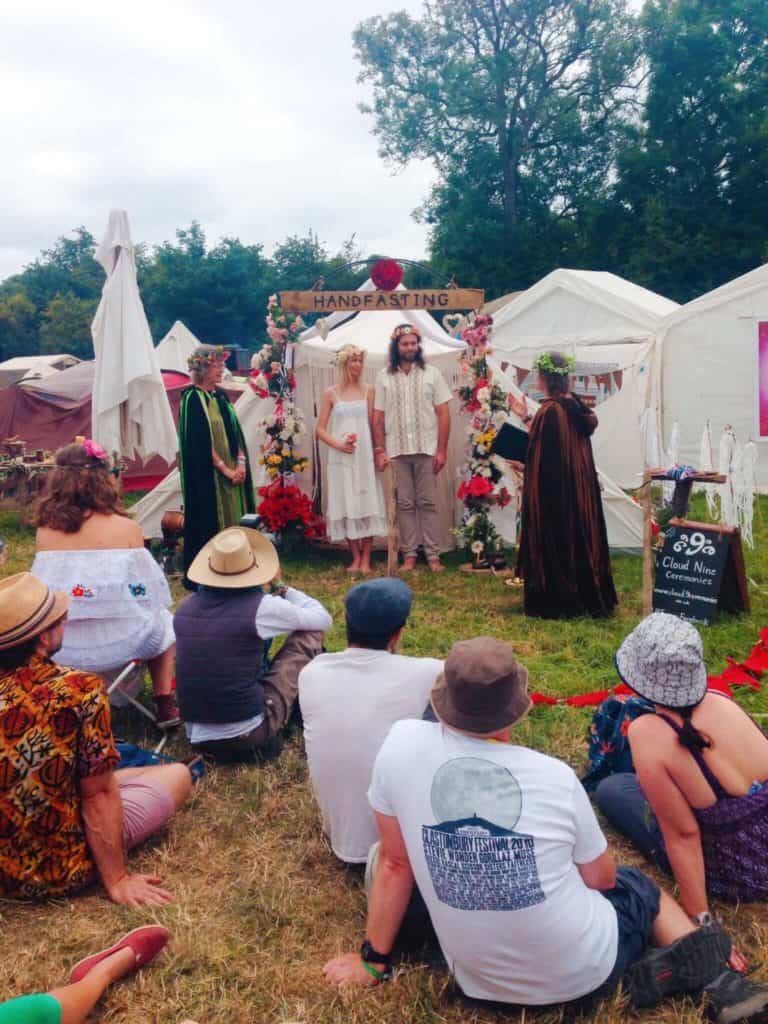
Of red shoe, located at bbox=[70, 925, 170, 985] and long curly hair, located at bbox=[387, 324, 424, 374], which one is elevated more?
long curly hair, located at bbox=[387, 324, 424, 374]

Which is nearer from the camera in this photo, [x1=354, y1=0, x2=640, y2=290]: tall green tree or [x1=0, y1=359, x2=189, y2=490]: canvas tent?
[x1=0, y1=359, x2=189, y2=490]: canvas tent

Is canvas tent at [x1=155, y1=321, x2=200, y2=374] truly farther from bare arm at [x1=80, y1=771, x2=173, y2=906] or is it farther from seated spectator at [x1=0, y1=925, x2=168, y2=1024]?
seated spectator at [x1=0, y1=925, x2=168, y2=1024]

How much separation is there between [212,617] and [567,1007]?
1.93 m

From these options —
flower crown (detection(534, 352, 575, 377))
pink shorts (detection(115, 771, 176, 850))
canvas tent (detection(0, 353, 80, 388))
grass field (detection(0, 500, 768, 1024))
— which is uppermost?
canvas tent (detection(0, 353, 80, 388))

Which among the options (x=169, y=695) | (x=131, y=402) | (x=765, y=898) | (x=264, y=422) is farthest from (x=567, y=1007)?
(x=264, y=422)

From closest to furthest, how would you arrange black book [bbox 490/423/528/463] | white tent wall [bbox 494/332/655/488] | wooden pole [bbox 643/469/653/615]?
wooden pole [bbox 643/469/653/615] → black book [bbox 490/423/528/463] → white tent wall [bbox 494/332/655/488]

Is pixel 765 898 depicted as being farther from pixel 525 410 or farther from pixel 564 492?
pixel 525 410

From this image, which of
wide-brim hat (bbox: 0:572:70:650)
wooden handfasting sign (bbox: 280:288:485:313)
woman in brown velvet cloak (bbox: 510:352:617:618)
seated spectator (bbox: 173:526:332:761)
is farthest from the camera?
wooden handfasting sign (bbox: 280:288:485:313)

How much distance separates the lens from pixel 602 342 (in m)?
12.0

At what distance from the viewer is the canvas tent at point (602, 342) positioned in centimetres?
1138

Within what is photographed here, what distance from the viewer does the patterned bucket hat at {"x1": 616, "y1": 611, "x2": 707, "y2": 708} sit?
2549 millimetres

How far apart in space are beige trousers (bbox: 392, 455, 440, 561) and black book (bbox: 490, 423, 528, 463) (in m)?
0.62

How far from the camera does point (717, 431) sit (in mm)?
10930

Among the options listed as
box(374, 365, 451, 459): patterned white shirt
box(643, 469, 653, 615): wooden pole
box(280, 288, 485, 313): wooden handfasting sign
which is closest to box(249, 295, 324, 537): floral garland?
box(280, 288, 485, 313): wooden handfasting sign
